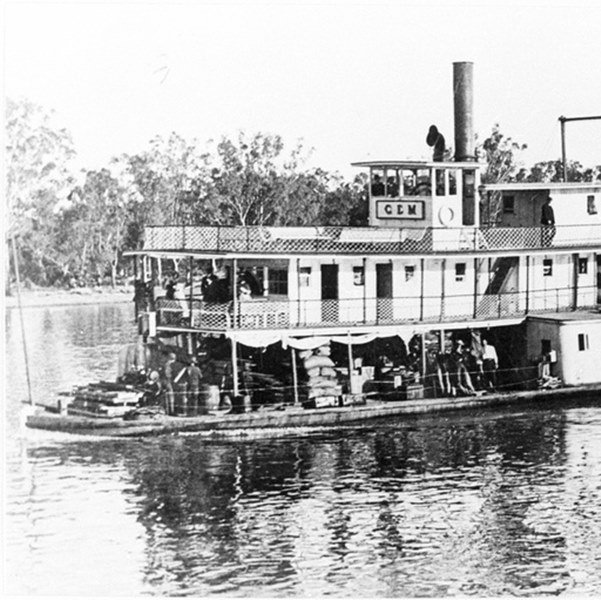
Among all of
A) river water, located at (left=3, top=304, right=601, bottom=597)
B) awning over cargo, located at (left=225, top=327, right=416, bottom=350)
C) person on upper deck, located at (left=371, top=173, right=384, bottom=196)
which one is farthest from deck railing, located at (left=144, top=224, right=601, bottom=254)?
river water, located at (left=3, top=304, right=601, bottom=597)

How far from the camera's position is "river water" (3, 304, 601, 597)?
2216 centimetres

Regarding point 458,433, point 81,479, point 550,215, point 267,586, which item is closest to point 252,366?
point 458,433

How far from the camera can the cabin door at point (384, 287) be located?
1439 inches

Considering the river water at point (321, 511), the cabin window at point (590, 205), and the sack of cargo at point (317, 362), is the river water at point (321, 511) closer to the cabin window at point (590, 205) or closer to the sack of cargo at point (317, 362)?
the sack of cargo at point (317, 362)

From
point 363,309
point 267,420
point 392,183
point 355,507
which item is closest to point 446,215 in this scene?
point 392,183

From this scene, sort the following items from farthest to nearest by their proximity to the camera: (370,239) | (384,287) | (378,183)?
1. (378,183)
2. (384,287)
3. (370,239)

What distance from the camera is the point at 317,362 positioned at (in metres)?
34.6

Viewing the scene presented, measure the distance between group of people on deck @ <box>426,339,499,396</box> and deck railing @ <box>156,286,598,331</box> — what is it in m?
1.11

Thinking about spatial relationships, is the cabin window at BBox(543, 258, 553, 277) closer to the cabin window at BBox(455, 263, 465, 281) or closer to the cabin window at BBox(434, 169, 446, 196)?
the cabin window at BBox(455, 263, 465, 281)

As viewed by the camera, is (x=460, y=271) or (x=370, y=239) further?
(x=460, y=271)

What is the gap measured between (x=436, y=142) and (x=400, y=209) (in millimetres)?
3400

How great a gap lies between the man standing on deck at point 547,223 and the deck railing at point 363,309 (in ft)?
5.64

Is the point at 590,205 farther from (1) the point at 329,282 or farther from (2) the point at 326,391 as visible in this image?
(2) the point at 326,391

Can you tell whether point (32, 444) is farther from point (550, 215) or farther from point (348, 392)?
point (550, 215)
